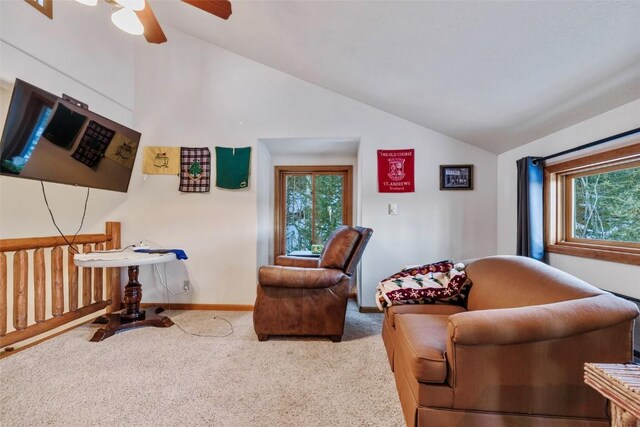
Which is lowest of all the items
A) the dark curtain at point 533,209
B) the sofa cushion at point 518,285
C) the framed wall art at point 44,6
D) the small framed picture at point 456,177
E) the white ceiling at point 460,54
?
the sofa cushion at point 518,285

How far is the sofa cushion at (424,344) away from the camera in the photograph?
1.11 metres

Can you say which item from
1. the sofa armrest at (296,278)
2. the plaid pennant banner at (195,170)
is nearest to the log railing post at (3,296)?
the plaid pennant banner at (195,170)

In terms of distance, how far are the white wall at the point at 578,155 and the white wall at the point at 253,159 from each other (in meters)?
0.51

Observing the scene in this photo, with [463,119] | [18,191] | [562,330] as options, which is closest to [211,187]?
[18,191]

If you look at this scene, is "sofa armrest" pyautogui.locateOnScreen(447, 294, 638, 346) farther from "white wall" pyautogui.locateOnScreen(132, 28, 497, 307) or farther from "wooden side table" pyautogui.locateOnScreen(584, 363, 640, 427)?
"white wall" pyautogui.locateOnScreen(132, 28, 497, 307)

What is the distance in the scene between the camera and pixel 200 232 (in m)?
3.05

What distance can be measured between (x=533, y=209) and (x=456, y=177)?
83 centimetres

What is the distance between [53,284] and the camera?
2424mm

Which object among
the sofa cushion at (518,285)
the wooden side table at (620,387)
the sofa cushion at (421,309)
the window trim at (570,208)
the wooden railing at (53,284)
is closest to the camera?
the wooden side table at (620,387)

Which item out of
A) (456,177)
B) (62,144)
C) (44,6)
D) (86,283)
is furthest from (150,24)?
(456,177)

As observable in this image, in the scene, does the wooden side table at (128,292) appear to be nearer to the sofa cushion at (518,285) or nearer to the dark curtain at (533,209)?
the sofa cushion at (518,285)

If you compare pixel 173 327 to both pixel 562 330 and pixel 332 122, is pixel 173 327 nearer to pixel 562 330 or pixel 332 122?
pixel 332 122

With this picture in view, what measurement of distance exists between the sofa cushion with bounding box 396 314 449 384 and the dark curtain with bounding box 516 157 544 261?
122cm

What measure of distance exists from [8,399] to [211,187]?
6.99ft
